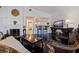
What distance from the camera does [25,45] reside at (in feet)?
8.20

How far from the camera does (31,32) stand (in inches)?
98.5

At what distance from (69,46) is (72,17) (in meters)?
0.38

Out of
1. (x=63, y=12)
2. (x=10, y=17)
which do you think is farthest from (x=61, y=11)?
(x=10, y=17)

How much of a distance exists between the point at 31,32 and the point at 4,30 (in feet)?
1.14

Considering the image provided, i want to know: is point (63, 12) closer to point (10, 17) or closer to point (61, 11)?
point (61, 11)
